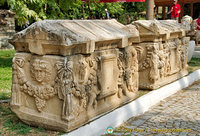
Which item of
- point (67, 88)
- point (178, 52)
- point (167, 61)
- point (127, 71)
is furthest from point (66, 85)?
point (178, 52)

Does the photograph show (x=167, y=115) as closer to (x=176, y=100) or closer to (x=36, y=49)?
(x=176, y=100)

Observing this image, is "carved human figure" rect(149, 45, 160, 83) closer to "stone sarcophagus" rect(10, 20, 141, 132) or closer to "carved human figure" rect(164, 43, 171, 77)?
"carved human figure" rect(164, 43, 171, 77)

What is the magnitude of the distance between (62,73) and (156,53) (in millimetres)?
2926

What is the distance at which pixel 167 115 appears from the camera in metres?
4.49

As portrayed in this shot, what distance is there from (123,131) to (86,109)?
2.27 ft

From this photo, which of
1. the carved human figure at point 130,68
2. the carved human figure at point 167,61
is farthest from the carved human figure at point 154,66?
the carved human figure at point 130,68

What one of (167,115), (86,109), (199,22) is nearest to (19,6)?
(86,109)

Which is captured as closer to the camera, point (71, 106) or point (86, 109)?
point (71, 106)

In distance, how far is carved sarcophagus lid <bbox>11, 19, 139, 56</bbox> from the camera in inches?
126

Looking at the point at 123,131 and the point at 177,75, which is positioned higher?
the point at 177,75

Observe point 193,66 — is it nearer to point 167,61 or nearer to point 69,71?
point 167,61

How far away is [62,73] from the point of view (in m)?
3.20

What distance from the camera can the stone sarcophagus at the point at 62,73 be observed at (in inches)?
127

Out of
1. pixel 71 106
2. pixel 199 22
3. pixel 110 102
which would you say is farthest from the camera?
pixel 199 22
